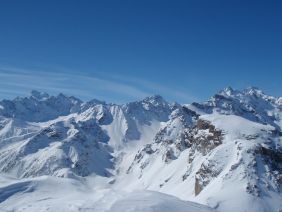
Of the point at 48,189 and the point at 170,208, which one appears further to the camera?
the point at 48,189

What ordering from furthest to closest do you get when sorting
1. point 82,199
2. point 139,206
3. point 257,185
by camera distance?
1. point 257,185
2. point 82,199
3. point 139,206

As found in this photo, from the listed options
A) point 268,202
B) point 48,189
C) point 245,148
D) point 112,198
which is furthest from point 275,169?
point 48,189

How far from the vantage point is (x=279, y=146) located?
94688 millimetres

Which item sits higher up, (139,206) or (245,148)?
(245,148)

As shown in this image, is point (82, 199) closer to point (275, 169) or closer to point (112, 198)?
point (112, 198)

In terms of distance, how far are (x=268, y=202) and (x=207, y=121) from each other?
5407 cm

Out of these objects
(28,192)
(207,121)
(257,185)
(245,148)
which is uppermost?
(207,121)

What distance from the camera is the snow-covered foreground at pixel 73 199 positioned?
56.9m

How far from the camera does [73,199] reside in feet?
228

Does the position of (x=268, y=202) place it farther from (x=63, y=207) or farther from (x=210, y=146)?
(x=210, y=146)

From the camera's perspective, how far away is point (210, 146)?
12106cm

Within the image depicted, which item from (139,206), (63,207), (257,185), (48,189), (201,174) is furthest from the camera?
(201,174)

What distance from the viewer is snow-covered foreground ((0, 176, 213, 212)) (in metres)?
56.9

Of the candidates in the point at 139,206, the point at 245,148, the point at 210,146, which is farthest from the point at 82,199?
the point at 210,146
